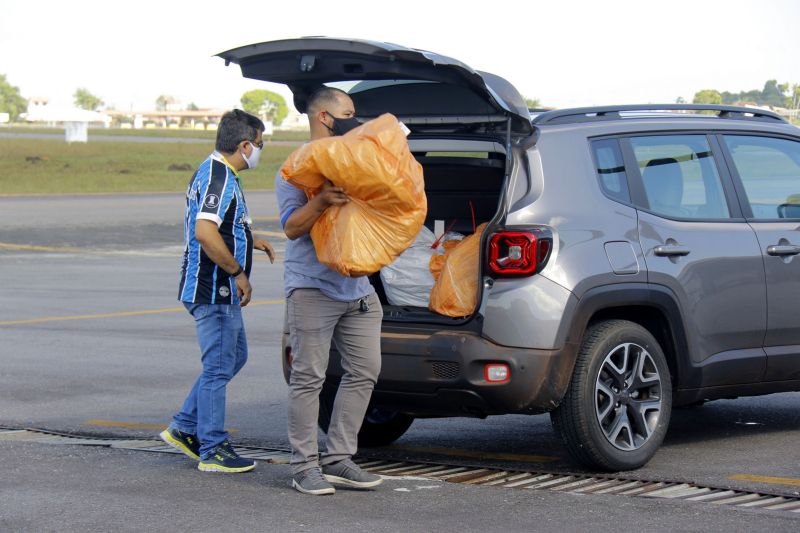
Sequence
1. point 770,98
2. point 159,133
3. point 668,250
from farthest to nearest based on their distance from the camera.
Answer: point 159,133 < point 770,98 < point 668,250

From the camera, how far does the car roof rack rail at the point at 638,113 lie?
6637mm

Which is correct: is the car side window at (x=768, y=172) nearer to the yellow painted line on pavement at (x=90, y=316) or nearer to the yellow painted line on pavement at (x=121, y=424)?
the yellow painted line on pavement at (x=121, y=424)

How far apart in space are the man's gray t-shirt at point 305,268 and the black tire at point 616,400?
1176mm

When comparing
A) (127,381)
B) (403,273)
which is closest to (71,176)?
(127,381)

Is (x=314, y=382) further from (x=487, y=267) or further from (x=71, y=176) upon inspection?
(x=71, y=176)

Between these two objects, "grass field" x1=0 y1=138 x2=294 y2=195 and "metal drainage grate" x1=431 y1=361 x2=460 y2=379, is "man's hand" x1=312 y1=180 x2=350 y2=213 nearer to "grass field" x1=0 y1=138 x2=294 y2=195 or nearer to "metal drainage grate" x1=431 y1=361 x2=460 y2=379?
"metal drainage grate" x1=431 y1=361 x2=460 y2=379

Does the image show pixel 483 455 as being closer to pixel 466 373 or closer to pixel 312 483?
pixel 466 373

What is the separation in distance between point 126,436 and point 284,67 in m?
2.56

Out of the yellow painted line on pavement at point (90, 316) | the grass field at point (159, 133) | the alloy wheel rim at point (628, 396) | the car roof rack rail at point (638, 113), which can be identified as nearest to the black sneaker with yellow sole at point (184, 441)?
the alloy wheel rim at point (628, 396)

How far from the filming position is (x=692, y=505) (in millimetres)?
5676

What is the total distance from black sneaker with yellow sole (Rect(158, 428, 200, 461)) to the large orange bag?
60.0 inches

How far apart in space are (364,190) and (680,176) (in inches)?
80.5

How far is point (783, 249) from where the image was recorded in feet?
23.1

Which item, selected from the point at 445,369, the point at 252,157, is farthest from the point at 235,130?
the point at 445,369
